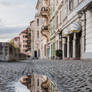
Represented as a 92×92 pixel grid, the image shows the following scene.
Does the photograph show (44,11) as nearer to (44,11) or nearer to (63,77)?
(44,11)

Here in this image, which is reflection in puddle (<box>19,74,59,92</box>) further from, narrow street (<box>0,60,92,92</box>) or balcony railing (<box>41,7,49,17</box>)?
balcony railing (<box>41,7,49,17</box>)

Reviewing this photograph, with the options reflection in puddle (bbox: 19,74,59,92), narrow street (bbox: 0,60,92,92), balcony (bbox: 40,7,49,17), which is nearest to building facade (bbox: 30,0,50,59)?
balcony (bbox: 40,7,49,17)

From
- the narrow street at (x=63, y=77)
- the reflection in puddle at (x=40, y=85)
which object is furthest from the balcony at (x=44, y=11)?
Answer: the reflection in puddle at (x=40, y=85)

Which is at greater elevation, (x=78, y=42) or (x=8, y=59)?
(x=78, y=42)

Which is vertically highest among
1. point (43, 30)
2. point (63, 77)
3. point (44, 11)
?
point (44, 11)

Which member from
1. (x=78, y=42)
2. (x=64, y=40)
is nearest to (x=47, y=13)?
(x=64, y=40)

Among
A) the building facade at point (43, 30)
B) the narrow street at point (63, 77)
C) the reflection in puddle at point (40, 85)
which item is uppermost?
the building facade at point (43, 30)

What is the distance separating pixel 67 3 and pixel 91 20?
412 inches

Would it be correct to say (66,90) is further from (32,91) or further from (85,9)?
(85,9)

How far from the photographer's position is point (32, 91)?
335 centimetres

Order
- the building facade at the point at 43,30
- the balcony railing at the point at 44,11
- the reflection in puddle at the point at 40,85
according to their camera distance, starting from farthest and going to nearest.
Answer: the building facade at the point at 43,30 → the balcony railing at the point at 44,11 → the reflection in puddle at the point at 40,85

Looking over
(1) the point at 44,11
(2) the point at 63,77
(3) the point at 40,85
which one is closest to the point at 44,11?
(1) the point at 44,11

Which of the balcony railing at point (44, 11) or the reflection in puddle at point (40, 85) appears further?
the balcony railing at point (44, 11)

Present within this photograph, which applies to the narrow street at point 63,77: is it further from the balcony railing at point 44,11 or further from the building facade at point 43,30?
the balcony railing at point 44,11
